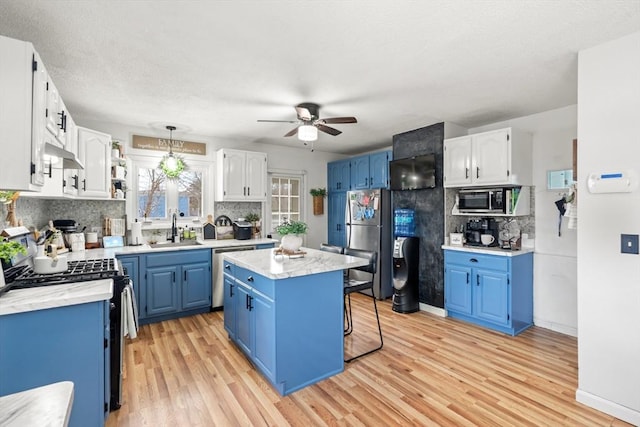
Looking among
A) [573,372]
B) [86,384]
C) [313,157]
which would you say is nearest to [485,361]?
[573,372]

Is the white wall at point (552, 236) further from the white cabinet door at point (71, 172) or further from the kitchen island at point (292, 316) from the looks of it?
the white cabinet door at point (71, 172)

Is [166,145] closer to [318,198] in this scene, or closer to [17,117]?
[318,198]

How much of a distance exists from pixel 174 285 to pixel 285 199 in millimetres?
2410

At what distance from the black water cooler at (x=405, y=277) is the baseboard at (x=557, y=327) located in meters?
1.36

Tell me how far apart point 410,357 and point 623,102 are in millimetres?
2471

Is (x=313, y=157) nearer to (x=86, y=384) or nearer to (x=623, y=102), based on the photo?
(x=623, y=102)

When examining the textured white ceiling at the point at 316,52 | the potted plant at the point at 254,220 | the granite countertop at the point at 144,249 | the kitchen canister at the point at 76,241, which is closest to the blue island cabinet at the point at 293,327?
the granite countertop at the point at 144,249

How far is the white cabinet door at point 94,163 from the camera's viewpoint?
3309mm

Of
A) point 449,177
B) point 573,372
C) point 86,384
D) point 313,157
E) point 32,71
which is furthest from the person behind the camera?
point 313,157

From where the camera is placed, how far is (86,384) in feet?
5.69

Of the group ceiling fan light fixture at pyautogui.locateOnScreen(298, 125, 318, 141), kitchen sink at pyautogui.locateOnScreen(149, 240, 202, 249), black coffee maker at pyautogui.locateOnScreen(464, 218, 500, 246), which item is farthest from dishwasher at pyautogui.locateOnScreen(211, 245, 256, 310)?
black coffee maker at pyautogui.locateOnScreen(464, 218, 500, 246)

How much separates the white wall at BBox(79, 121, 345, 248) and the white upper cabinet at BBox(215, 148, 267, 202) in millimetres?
376

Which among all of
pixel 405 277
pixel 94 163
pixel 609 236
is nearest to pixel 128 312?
pixel 94 163

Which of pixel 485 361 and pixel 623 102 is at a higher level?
pixel 623 102
